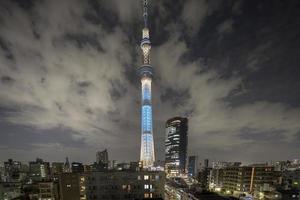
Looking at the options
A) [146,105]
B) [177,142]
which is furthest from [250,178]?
[177,142]

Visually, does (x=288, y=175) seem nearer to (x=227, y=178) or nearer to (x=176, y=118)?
(x=227, y=178)

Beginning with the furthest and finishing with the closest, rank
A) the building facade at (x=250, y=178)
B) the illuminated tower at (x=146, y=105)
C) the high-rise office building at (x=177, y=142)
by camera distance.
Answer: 1. the high-rise office building at (x=177, y=142)
2. the illuminated tower at (x=146, y=105)
3. the building facade at (x=250, y=178)

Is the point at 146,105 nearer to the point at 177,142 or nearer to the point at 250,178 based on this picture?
the point at 250,178

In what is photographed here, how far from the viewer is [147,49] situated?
9975cm

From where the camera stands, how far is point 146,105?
95.8m

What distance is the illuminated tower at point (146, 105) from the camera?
93062 millimetres

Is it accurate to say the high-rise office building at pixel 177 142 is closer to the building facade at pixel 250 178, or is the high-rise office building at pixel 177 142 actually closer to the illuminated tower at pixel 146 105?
the illuminated tower at pixel 146 105

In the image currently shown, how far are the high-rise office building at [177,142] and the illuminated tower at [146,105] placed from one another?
6198cm

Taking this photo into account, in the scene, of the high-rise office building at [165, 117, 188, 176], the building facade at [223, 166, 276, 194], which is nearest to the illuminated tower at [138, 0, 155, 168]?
the building facade at [223, 166, 276, 194]

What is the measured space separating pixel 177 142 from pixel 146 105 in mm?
68770

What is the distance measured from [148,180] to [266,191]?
24920 mm

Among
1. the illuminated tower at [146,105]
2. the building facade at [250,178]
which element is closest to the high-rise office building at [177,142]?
the illuminated tower at [146,105]

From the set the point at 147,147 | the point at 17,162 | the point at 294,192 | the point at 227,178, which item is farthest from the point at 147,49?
the point at 17,162

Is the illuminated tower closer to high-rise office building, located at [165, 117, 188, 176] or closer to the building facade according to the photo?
the building facade
